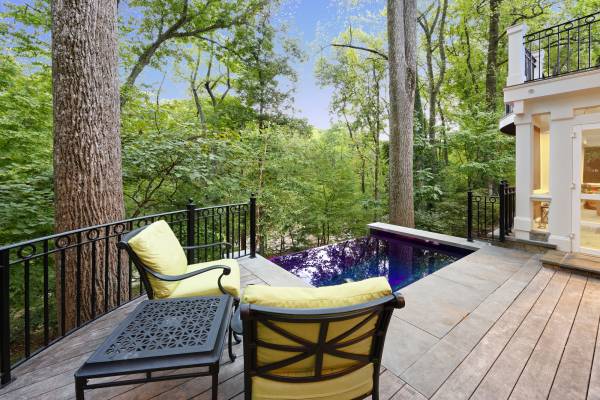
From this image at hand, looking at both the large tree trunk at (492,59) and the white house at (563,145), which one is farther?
the large tree trunk at (492,59)

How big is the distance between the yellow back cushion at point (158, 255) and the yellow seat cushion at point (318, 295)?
1275mm

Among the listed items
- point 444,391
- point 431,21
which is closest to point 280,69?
point 431,21

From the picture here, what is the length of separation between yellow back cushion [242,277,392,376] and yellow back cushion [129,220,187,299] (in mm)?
1274

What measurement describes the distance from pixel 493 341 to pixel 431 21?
46.7 ft

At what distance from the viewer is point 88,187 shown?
9.08 ft

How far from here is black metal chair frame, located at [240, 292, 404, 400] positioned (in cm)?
107

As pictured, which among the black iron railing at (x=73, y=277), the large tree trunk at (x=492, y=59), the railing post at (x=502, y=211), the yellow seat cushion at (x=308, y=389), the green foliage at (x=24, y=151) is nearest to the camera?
the yellow seat cushion at (x=308, y=389)

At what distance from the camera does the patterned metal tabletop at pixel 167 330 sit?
53.3 inches

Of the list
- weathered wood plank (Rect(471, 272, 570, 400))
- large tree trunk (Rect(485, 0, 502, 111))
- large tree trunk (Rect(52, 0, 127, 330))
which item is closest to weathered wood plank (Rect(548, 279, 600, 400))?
weathered wood plank (Rect(471, 272, 570, 400))

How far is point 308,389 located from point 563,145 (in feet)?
16.8

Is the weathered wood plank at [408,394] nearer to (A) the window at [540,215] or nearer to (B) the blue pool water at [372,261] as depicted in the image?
(B) the blue pool water at [372,261]

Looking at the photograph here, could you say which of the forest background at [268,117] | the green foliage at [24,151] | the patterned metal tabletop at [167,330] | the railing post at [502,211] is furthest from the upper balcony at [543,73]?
the green foliage at [24,151]

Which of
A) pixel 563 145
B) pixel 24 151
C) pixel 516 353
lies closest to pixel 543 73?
pixel 563 145

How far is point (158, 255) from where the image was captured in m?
2.16
